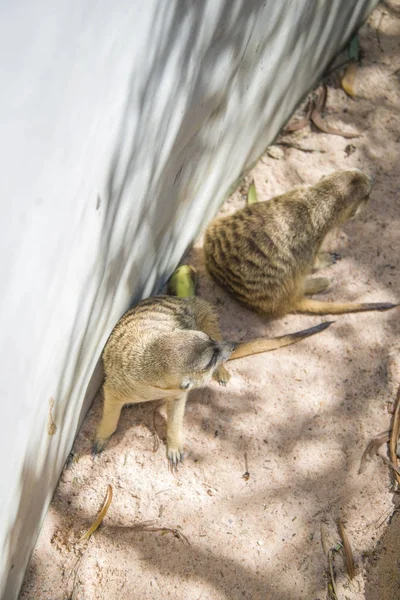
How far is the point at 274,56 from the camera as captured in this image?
2926mm

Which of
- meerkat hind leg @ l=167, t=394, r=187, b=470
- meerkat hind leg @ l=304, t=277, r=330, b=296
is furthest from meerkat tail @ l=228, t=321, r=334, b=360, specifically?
meerkat hind leg @ l=167, t=394, r=187, b=470

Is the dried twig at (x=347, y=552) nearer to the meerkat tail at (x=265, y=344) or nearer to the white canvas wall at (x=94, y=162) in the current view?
the meerkat tail at (x=265, y=344)

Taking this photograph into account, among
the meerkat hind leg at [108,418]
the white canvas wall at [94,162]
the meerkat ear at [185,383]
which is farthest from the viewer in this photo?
the meerkat hind leg at [108,418]

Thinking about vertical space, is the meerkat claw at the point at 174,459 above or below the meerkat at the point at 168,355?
below

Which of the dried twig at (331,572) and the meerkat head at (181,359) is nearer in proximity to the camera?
the meerkat head at (181,359)

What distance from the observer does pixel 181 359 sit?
7.45 ft

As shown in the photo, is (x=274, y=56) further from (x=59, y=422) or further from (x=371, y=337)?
(x=59, y=422)

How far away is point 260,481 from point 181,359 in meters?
0.80

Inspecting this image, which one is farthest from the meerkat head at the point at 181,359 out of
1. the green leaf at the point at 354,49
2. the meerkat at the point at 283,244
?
the green leaf at the point at 354,49

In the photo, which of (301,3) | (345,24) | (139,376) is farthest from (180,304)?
(345,24)

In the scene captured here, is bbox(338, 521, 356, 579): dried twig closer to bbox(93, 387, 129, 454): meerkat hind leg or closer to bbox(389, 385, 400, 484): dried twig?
bbox(389, 385, 400, 484): dried twig

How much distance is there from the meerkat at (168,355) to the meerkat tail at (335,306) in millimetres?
111

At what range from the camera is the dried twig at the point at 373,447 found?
108 inches

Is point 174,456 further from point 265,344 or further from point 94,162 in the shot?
point 94,162
